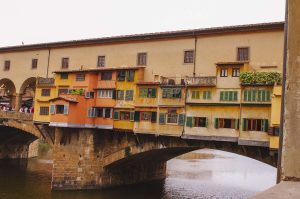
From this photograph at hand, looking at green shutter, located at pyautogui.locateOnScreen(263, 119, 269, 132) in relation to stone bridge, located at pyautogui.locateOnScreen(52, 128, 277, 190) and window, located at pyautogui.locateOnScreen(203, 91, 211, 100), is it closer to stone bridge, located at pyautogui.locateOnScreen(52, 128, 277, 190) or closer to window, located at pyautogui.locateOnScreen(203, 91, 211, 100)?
window, located at pyautogui.locateOnScreen(203, 91, 211, 100)

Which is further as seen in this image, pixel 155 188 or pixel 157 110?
pixel 155 188

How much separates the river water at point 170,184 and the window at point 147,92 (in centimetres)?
878

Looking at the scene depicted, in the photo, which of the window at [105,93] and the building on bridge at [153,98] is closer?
the building on bridge at [153,98]

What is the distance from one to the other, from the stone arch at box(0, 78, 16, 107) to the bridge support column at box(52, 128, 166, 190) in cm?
1571

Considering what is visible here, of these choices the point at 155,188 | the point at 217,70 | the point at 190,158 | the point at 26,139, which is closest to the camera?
the point at 217,70

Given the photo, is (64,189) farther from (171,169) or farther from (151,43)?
(171,169)

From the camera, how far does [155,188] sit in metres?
35.0

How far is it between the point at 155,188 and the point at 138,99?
1022cm

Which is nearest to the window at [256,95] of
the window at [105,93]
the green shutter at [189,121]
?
the green shutter at [189,121]

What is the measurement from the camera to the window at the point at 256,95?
24.4 metres

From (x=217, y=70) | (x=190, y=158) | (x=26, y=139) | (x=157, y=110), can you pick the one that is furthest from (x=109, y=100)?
(x=190, y=158)

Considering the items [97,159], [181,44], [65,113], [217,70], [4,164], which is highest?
[181,44]

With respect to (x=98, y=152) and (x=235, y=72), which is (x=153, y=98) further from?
(x=98, y=152)

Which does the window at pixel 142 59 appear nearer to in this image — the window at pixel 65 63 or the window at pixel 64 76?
the window at pixel 64 76
